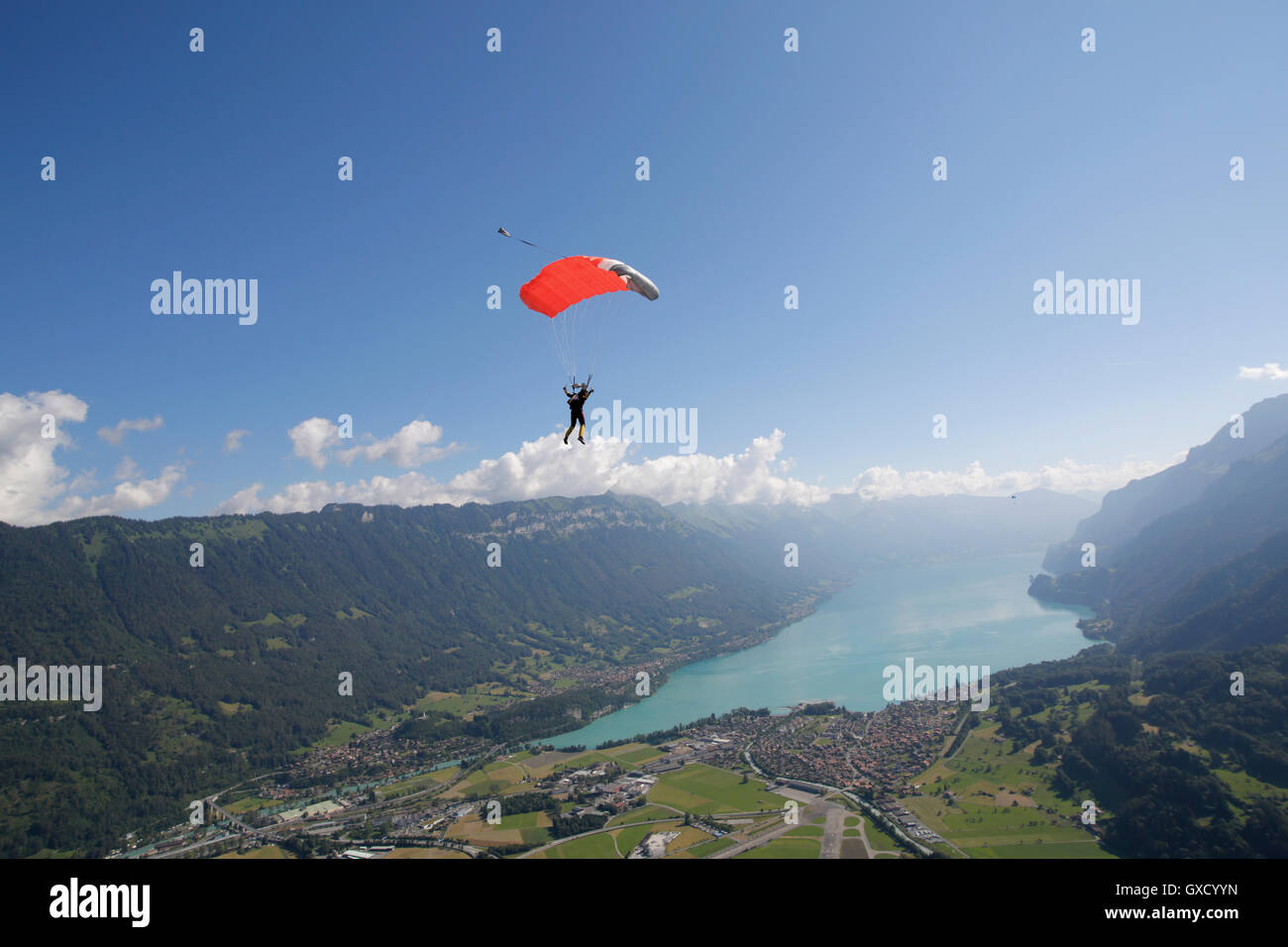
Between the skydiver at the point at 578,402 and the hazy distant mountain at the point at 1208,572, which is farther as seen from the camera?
the hazy distant mountain at the point at 1208,572

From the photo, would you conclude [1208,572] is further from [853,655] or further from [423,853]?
[423,853]

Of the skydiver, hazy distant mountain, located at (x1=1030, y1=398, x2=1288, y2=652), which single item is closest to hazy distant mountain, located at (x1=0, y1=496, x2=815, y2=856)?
the skydiver

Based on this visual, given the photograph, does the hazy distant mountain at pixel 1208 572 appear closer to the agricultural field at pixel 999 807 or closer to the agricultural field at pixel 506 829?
the agricultural field at pixel 999 807

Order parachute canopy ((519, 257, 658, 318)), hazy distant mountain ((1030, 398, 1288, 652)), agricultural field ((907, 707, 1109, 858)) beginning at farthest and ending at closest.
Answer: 1. hazy distant mountain ((1030, 398, 1288, 652))
2. agricultural field ((907, 707, 1109, 858))
3. parachute canopy ((519, 257, 658, 318))

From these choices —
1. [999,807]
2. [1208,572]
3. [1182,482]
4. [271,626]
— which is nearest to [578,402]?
[999,807]

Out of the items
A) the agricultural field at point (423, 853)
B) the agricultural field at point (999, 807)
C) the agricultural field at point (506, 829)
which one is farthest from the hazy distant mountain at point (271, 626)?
the agricultural field at point (999, 807)

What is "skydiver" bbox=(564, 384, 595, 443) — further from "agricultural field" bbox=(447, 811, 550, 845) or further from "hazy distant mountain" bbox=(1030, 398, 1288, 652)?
"hazy distant mountain" bbox=(1030, 398, 1288, 652)
